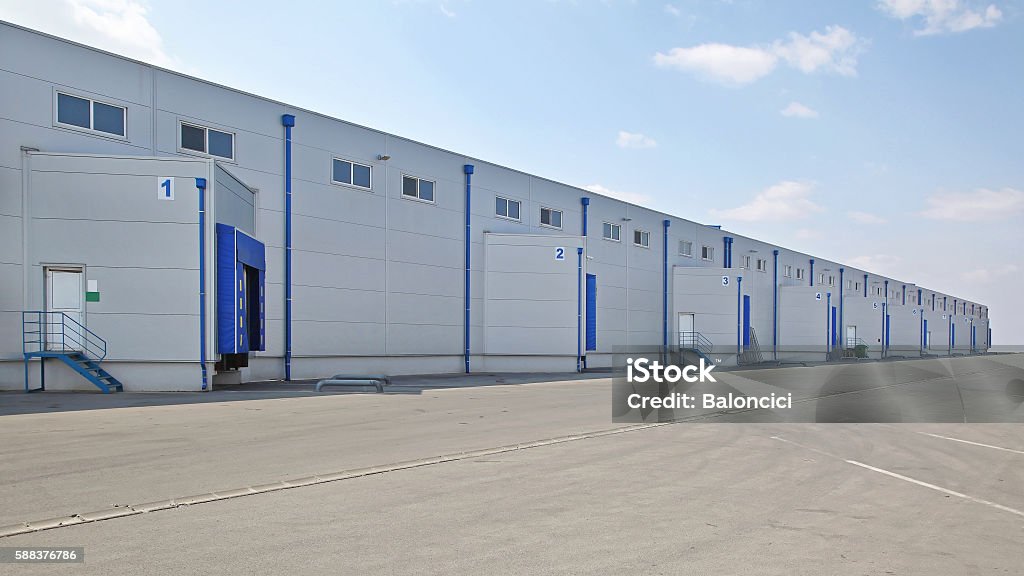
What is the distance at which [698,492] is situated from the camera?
325 inches

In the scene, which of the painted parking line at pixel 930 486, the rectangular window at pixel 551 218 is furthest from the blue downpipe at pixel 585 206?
the painted parking line at pixel 930 486

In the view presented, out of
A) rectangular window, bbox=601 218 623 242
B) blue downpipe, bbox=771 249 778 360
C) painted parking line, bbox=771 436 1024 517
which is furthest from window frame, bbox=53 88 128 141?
blue downpipe, bbox=771 249 778 360

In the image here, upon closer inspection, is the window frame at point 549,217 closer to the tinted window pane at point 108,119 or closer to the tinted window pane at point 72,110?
the tinted window pane at point 108,119

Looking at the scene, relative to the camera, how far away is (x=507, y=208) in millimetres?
36625

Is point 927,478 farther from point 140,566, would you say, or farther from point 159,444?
point 159,444

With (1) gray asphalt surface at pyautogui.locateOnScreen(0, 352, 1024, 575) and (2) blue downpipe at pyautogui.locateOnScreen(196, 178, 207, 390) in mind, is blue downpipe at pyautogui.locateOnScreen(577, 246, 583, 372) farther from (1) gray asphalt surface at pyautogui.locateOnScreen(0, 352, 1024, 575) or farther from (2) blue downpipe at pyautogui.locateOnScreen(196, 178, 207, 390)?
(1) gray asphalt surface at pyautogui.locateOnScreen(0, 352, 1024, 575)

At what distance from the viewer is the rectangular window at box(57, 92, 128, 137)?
21.0 m

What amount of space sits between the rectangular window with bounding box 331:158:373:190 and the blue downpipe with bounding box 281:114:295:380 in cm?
202

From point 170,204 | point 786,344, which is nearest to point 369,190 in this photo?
point 170,204

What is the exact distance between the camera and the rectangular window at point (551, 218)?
38875 millimetres

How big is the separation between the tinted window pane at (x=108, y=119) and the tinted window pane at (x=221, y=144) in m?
2.87

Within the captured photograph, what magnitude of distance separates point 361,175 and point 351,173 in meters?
0.49

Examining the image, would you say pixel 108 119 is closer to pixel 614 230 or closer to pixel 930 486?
pixel 930 486

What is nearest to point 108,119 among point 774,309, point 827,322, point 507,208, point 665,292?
point 507,208
